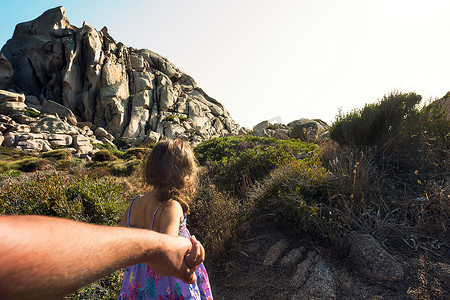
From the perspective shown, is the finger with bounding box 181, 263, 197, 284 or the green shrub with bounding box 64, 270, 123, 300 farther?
the green shrub with bounding box 64, 270, 123, 300

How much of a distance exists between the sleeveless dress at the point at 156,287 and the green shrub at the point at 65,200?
7.67 feet

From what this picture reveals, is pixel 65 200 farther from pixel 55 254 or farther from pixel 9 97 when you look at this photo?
pixel 9 97

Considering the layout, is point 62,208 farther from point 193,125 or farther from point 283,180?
point 193,125

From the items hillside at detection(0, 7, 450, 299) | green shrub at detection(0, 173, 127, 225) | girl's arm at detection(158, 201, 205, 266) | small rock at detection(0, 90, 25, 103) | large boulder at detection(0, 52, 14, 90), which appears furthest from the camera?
large boulder at detection(0, 52, 14, 90)

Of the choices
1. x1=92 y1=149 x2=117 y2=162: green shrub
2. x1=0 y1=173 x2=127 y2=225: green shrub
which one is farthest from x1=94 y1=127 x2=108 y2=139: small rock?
x1=0 y1=173 x2=127 y2=225: green shrub

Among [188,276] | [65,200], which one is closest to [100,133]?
[65,200]

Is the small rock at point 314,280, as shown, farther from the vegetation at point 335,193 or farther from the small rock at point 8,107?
the small rock at point 8,107

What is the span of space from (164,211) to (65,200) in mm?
2967

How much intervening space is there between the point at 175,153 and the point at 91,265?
4.28 feet

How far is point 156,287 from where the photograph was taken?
179cm

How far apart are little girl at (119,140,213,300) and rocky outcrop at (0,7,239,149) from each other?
2859 cm

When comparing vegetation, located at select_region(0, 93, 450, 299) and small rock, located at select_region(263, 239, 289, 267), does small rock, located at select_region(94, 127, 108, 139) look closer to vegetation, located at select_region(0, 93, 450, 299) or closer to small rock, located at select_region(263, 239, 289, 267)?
vegetation, located at select_region(0, 93, 450, 299)

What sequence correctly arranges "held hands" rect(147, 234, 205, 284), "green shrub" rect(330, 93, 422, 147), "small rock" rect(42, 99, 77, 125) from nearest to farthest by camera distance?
"held hands" rect(147, 234, 205, 284) < "green shrub" rect(330, 93, 422, 147) < "small rock" rect(42, 99, 77, 125)

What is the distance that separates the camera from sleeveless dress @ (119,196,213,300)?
1.76 meters
